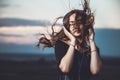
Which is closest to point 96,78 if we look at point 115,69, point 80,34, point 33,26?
point 115,69

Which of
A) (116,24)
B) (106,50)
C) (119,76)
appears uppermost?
(116,24)

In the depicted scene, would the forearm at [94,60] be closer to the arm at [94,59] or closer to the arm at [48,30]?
the arm at [94,59]

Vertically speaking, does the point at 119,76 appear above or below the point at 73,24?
below

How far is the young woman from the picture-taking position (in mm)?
2416

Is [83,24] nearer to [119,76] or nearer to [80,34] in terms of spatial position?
[80,34]

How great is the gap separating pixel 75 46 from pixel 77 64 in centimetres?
11

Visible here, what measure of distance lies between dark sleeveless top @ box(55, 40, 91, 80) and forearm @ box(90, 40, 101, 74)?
1.0 inches

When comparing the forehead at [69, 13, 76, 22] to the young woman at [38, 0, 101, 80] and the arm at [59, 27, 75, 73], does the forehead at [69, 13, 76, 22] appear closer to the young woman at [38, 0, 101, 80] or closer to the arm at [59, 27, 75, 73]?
the young woman at [38, 0, 101, 80]

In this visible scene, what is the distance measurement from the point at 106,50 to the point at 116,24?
0.19 m

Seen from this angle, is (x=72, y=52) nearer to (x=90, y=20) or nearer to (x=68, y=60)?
(x=68, y=60)

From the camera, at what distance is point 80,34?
2461 millimetres

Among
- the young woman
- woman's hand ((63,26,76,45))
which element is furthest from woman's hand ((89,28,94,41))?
woman's hand ((63,26,76,45))

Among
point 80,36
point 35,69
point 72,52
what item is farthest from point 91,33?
point 35,69

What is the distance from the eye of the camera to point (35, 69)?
2467mm
